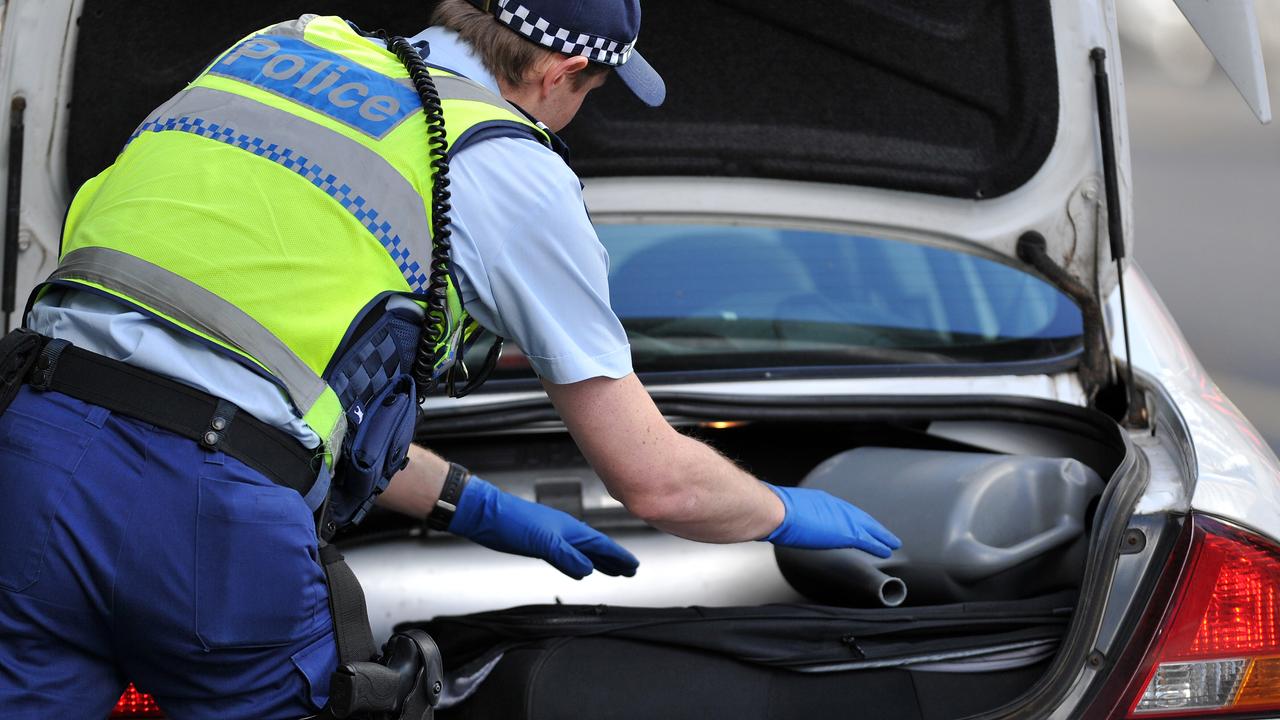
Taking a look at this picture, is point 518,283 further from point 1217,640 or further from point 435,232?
point 1217,640

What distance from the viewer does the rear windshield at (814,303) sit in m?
2.44

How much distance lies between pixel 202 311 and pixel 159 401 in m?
0.10

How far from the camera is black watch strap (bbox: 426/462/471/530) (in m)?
2.09

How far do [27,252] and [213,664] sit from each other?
35.6 inches

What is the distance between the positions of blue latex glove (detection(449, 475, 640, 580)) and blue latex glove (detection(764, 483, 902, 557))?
1.00 ft

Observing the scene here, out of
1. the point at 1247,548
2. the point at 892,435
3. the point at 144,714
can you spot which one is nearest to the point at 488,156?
the point at 144,714

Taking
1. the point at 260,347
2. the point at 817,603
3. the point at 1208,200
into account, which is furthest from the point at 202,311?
the point at 1208,200

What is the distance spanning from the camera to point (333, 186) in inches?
56.9

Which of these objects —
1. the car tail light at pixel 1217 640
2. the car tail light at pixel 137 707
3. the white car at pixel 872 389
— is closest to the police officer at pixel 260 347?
the car tail light at pixel 137 707

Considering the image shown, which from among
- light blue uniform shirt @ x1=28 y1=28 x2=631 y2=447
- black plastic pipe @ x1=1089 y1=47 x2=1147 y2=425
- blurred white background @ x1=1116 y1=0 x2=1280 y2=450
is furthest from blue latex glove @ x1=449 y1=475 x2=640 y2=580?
blurred white background @ x1=1116 y1=0 x2=1280 y2=450

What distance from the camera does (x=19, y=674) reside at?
1409 millimetres

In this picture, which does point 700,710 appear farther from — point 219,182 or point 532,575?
point 219,182

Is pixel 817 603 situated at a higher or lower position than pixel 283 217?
lower

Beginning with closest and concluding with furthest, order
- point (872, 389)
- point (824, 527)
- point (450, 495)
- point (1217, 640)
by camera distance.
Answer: point (1217, 640) → point (824, 527) → point (450, 495) → point (872, 389)
